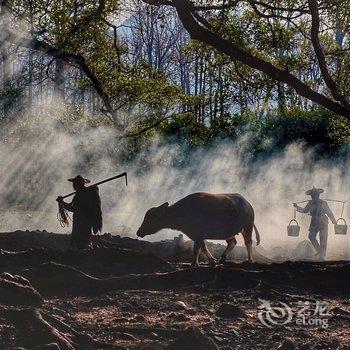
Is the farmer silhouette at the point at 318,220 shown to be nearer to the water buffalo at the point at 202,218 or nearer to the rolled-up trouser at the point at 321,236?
the rolled-up trouser at the point at 321,236

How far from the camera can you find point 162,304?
1110cm

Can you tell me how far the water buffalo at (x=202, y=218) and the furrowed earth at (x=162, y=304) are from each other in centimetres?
90

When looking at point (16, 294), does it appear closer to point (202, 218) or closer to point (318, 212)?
point (202, 218)

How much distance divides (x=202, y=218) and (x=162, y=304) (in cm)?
479

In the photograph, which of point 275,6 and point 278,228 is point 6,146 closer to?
point 278,228

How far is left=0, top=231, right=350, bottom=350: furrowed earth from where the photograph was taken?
8836mm

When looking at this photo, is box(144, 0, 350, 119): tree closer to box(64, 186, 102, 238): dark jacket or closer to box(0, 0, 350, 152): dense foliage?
box(0, 0, 350, 152): dense foliage

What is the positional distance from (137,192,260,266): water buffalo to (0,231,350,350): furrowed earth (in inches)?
35.5

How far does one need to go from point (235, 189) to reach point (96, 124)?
6.57 metres

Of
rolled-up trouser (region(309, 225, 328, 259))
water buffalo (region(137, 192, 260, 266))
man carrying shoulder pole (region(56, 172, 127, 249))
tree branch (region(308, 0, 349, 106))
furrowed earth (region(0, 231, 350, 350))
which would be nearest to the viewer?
furrowed earth (region(0, 231, 350, 350))

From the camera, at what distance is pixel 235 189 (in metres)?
32.5

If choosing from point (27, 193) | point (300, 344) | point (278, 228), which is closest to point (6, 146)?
point (27, 193)

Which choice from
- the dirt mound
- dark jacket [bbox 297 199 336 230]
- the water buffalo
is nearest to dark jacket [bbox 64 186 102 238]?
the water buffalo

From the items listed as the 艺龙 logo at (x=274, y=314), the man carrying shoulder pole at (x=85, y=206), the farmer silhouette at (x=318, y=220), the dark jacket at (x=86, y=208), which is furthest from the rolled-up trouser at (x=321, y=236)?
the 艺龙 logo at (x=274, y=314)
